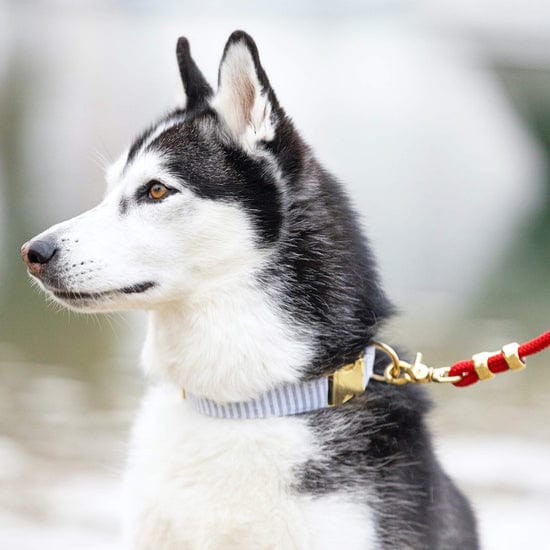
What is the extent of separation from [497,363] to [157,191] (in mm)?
901

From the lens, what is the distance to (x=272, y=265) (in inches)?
80.4

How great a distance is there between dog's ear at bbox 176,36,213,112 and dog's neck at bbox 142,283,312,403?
1.85 ft

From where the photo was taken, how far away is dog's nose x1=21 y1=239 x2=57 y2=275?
197 centimetres

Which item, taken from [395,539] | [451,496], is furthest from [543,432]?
[395,539]

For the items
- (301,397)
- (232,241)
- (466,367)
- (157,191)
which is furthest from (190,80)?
(466,367)

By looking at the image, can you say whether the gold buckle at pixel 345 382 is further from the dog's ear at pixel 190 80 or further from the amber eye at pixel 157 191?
the dog's ear at pixel 190 80

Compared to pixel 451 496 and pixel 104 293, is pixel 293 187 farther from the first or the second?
pixel 451 496

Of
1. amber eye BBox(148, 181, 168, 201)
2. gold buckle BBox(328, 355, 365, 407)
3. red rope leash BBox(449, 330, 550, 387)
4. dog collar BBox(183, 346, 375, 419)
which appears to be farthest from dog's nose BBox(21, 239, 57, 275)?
red rope leash BBox(449, 330, 550, 387)

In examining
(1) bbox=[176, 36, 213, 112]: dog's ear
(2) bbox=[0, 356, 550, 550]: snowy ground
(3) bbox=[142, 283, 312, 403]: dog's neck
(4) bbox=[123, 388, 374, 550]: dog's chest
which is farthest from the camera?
(2) bbox=[0, 356, 550, 550]: snowy ground

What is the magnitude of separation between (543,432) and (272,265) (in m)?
2.85

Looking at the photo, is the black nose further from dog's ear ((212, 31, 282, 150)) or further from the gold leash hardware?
the gold leash hardware

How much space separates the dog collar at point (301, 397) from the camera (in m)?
2.03

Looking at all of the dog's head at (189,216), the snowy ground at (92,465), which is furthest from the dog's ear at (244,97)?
the snowy ground at (92,465)

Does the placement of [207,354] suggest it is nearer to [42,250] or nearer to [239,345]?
[239,345]
